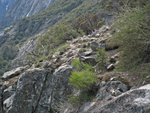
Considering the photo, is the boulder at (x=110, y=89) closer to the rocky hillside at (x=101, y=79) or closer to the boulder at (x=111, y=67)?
the rocky hillside at (x=101, y=79)

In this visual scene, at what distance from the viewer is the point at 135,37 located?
10508 millimetres

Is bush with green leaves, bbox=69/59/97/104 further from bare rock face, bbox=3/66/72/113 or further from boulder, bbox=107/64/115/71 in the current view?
bare rock face, bbox=3/66/72/113

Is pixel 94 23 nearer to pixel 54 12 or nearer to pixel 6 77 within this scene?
pixel 6 77

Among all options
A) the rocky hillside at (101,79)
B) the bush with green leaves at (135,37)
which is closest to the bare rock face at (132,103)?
the rocky hillside at (101,79)

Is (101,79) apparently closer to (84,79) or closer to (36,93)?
(84,79)

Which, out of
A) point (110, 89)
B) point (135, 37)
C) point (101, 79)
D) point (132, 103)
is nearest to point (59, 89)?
point (101, 79)

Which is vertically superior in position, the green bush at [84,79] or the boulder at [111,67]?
the green bush at [84,79]

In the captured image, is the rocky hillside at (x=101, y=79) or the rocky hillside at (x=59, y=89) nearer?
the rocky hillside at (x=101, y=79)

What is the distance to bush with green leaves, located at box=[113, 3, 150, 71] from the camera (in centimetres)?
1002

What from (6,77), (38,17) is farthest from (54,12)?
(6,77)

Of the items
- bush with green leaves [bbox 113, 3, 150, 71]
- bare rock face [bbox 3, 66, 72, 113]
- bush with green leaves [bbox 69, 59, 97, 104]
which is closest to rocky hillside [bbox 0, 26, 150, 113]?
bare rock face [bbox 3, 66, 72, 113]

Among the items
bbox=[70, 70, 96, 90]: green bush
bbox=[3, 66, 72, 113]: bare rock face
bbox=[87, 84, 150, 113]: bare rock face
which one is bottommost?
bbox=[3, 66, 72, 113]: bare rock face

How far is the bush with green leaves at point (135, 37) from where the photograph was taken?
395 inches

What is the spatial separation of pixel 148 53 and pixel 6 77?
2204 cm
